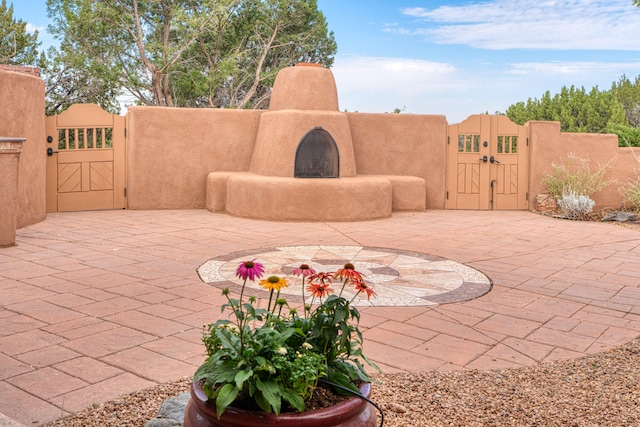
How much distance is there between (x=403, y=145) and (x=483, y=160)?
1.70 metres

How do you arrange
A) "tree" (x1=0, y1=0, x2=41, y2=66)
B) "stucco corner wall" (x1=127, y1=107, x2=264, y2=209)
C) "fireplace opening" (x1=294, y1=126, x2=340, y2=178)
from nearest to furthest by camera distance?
"fireplace opening" (x1=294, y1=126, x2=340, y2=178)
"stucco corner wall" (x1=127, y1=107, x2=264, y2=209)
"tree" (x1=0, y1=0, x2=41, y2=66)

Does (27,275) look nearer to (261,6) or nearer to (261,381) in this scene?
(261,381)

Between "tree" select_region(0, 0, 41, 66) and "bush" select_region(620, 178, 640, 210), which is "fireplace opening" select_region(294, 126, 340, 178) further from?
"tree" select_region(0, 0, 41, 66)

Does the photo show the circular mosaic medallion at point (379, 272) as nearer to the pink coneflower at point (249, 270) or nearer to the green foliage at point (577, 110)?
the pink coneflower at point (249, 270)

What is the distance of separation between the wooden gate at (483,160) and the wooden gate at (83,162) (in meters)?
6.64

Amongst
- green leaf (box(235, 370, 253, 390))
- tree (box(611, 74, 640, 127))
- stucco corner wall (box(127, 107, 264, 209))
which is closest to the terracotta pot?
green leaf (box(235, 370, 253, 390))

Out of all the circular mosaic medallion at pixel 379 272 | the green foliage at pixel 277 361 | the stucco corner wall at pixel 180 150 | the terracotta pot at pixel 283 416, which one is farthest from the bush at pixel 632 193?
the terracotta pot at pixel 283 416

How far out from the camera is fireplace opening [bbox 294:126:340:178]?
11.3 m

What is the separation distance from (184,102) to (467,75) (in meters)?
11.7

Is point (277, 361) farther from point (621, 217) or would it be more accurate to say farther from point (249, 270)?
point (621, 217)

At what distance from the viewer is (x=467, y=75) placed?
55.3 feet

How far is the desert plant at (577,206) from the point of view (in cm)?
1153

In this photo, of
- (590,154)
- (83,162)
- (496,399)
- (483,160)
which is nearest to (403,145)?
(483,160)

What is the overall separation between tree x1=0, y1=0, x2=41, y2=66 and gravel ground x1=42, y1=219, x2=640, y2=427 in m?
21.3
